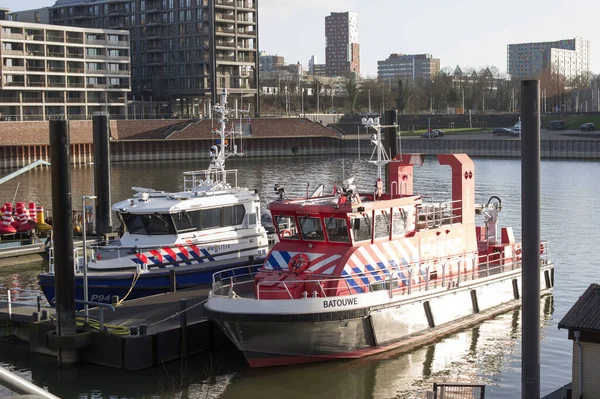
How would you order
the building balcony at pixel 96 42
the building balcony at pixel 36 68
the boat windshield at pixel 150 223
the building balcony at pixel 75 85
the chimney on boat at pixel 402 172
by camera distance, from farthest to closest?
1. the building balcony at pixel 96 42
2. the building balcony at pixel 75 85
3. the building balcony at pixel 36 68
4. the boat windshield at pixel 150 223
5. the chimney on boat at pixel 402 172

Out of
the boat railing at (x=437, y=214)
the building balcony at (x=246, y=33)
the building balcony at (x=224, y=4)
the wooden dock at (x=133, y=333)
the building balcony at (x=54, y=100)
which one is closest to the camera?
the wooden dock at (x=133, y=333)

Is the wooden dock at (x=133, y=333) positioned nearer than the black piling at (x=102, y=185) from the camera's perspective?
Yes

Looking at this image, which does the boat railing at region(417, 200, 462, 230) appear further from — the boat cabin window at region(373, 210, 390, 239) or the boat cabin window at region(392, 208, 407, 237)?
the boat cabin window at region(373, 210, 390, 239)

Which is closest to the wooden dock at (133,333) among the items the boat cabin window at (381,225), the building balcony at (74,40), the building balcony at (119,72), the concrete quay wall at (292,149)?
the boat cabin window at (381,225)

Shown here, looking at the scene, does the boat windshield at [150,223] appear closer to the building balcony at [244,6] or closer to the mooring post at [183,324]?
the mooring post at [183,324]

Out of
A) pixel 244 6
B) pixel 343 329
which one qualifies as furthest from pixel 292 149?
pixel 343 329

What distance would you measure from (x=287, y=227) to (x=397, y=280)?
3.39 m

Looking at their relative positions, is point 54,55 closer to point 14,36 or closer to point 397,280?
point 14,36

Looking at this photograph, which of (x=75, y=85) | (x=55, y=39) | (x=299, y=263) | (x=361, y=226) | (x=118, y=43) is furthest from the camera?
(x=118, y=43)

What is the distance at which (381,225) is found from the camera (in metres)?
23.6

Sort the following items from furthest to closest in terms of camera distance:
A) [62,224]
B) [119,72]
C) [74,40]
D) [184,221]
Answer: [119,72] < [74,40] < [184,221] < [62,224]

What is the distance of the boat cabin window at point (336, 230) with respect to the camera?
74.9ft

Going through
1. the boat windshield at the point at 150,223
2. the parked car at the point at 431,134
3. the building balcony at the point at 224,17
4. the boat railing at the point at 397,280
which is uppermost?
the building balcony at the point at 224,17

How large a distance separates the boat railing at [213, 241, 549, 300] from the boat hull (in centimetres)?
44
